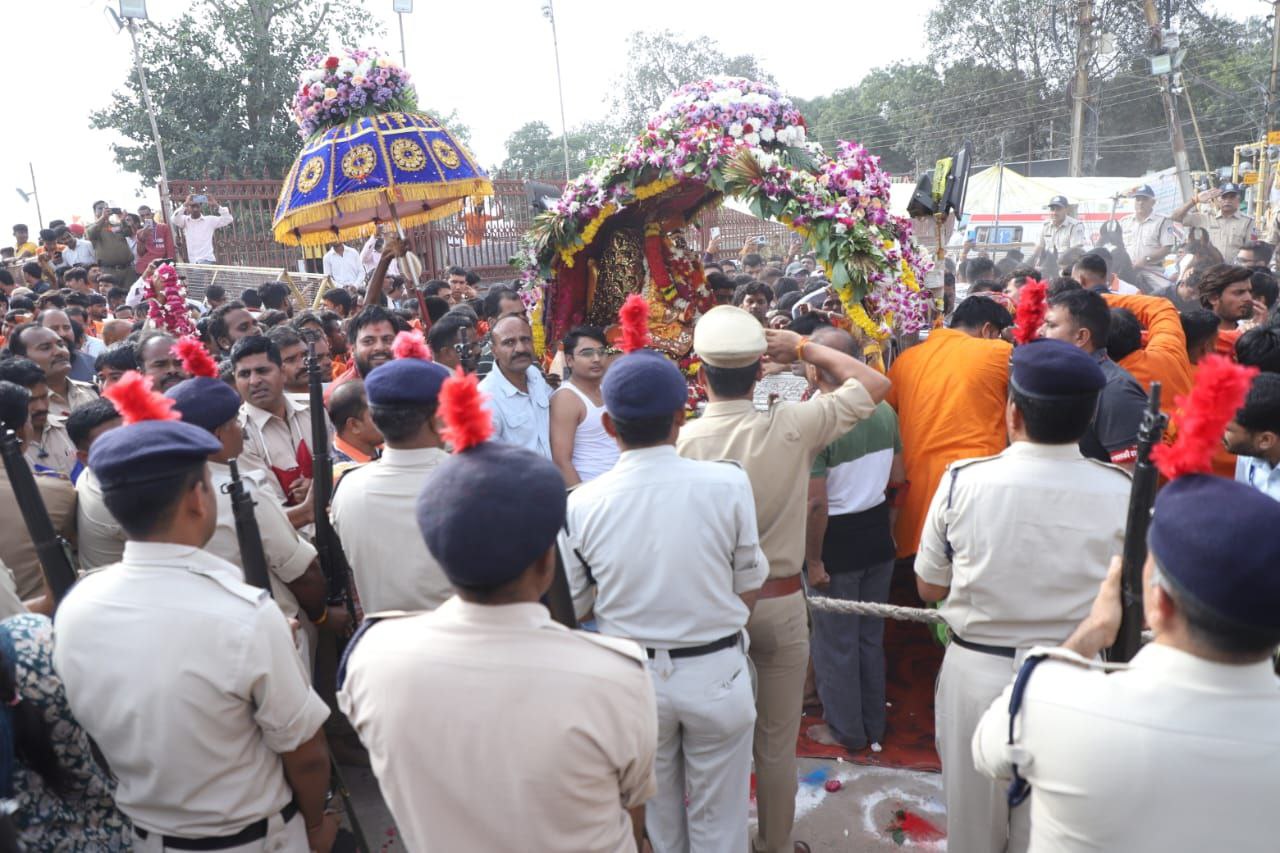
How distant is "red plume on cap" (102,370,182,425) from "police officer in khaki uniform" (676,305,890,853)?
5.72 ft

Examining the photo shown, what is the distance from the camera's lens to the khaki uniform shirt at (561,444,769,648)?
2.81 m

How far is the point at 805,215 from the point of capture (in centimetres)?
532

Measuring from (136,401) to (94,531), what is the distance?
1.04 metres

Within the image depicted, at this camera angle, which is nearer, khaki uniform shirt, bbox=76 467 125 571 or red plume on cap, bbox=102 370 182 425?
red plume on cap, bbox=102 370 182 425

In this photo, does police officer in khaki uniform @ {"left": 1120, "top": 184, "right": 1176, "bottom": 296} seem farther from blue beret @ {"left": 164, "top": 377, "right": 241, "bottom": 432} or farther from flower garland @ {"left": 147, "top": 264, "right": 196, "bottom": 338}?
blue beret @ {"left": 164, "top": 377, "right": 241, "bottom": 432}

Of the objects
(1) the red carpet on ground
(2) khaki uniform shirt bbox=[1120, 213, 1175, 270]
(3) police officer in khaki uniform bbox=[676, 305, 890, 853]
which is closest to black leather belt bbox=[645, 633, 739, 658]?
(3) police officer in khaki uniform bbox=[676, 305, 890, 853]

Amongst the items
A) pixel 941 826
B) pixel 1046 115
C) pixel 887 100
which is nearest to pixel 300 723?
pixel 941 826

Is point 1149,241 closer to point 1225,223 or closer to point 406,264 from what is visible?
point 1225,223

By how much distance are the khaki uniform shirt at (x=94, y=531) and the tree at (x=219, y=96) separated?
853 inches

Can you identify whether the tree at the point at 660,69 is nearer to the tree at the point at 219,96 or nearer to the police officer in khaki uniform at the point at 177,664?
the tree at the point at 219,96

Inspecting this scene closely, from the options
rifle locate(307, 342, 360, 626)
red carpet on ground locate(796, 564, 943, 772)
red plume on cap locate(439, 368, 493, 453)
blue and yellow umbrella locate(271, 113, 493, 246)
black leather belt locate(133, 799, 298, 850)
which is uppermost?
blue and yellow umbrella locate(271, 113, 493, 246)

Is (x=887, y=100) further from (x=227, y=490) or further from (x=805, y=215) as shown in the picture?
(x=227, y=490)

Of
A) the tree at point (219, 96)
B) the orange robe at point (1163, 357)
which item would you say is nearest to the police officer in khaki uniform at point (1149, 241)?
the orange robe at point (1163, 357)

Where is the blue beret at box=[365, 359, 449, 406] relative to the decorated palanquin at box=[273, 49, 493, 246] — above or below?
below
